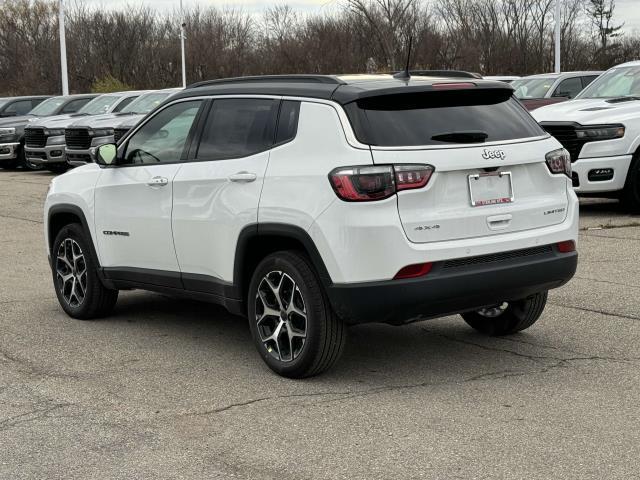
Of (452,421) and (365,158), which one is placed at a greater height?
(365,158)

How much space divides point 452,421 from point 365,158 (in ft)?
4.65

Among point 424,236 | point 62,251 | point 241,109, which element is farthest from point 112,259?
point 424,236

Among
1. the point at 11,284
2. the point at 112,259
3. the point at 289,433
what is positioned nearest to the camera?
the point at 289,433

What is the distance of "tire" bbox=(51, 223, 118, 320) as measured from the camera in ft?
24.5

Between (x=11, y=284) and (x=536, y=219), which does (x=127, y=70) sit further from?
(x=536, y=219)

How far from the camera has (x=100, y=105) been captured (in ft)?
79.7

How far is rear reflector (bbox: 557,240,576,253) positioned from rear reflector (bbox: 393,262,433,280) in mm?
1026

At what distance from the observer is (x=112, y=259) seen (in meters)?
7.17

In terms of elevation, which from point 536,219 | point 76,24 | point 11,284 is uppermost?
point 76,24

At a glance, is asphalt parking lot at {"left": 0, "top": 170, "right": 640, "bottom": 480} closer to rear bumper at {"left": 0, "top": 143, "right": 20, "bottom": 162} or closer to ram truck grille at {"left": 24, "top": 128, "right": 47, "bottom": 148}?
ram truck grille at {"left": 24, "top": 128, "right": 47, "bottom": 148}

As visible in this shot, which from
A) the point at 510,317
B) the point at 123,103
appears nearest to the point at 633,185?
the point at 510,317

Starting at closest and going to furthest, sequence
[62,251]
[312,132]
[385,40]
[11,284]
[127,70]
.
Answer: [312,132] < [62,251] < [11,284] < [385,40] < [127,70]

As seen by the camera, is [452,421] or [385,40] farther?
[385,40]

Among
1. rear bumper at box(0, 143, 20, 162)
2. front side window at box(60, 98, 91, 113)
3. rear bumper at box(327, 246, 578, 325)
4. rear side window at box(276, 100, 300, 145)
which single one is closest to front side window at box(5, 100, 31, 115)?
front side window at box(60, 98, 91, 113)
